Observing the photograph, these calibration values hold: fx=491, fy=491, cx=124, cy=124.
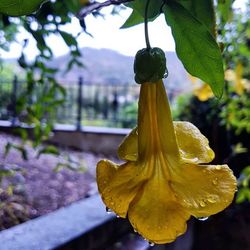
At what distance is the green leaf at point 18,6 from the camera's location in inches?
10.8

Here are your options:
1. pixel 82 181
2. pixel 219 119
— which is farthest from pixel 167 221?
pixel 219 119

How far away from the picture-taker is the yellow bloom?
283 mm

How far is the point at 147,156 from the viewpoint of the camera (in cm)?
33

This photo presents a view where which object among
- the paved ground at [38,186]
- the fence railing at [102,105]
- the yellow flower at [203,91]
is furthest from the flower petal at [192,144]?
the fence railing at [102,105]

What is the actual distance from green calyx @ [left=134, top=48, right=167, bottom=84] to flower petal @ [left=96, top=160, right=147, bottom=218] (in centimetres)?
6

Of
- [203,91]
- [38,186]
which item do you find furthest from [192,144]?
[38,186]

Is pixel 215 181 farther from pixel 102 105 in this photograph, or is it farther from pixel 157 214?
pixel 102 105

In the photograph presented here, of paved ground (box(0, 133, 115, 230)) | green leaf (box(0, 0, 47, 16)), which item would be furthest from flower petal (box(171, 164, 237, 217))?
paved ground (box(0, 133, 115, 230))

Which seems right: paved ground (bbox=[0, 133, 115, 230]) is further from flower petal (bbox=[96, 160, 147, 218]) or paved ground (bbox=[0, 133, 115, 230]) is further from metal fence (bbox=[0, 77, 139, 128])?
metal fence (bbox=[0, 77, 139, 128])

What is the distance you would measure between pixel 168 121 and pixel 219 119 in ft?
7.65

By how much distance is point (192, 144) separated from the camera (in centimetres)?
34

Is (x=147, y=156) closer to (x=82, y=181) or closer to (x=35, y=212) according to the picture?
(x=35, y=212)

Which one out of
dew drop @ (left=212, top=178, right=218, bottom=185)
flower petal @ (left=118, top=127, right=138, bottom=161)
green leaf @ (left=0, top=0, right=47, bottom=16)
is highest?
green leaf @ (left=0, top=0, right=47, bottom=16)

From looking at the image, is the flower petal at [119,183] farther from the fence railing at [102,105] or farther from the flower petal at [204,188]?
the fence railing at [102,105]
